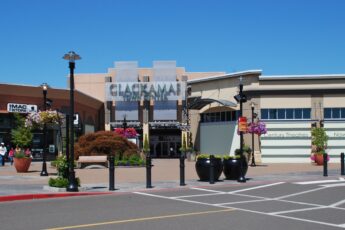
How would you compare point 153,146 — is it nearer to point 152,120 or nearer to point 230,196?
point 152,120

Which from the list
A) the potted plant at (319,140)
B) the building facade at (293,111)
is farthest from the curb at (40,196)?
the building facade at (293,111)

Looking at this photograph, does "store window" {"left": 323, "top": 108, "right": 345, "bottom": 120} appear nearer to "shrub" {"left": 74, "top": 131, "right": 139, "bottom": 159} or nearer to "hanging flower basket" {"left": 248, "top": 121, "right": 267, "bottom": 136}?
"hanging flower basket" {"left": 248, "top": 121, "right": 267, "bottom": 136}

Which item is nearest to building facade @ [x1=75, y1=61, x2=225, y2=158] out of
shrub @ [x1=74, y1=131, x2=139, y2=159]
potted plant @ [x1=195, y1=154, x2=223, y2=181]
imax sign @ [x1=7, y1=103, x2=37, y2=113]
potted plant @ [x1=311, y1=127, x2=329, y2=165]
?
imax sign @ [x1=7, y1=103, x2=37, y2=113]

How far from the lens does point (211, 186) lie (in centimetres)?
1956

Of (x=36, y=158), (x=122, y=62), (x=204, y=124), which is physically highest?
(x=122, y=62)

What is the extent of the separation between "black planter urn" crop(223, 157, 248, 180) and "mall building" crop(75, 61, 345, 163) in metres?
17.5

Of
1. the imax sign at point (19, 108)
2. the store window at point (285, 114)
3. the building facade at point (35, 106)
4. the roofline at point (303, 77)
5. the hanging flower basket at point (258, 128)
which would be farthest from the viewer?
the building facade at point (35, 106)

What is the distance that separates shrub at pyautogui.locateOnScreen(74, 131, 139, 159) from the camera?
122ft

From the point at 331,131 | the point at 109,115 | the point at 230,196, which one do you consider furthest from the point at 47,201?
the point at 109,115

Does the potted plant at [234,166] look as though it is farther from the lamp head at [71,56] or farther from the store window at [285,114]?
the store window at [285,114]

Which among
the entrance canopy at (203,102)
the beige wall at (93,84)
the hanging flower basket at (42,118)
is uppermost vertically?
the beige wall at (93,84)

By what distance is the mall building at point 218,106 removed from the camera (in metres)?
41.6

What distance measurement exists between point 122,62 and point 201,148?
1895 centimetres

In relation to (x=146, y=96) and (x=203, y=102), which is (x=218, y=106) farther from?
(x=146, y=96)
